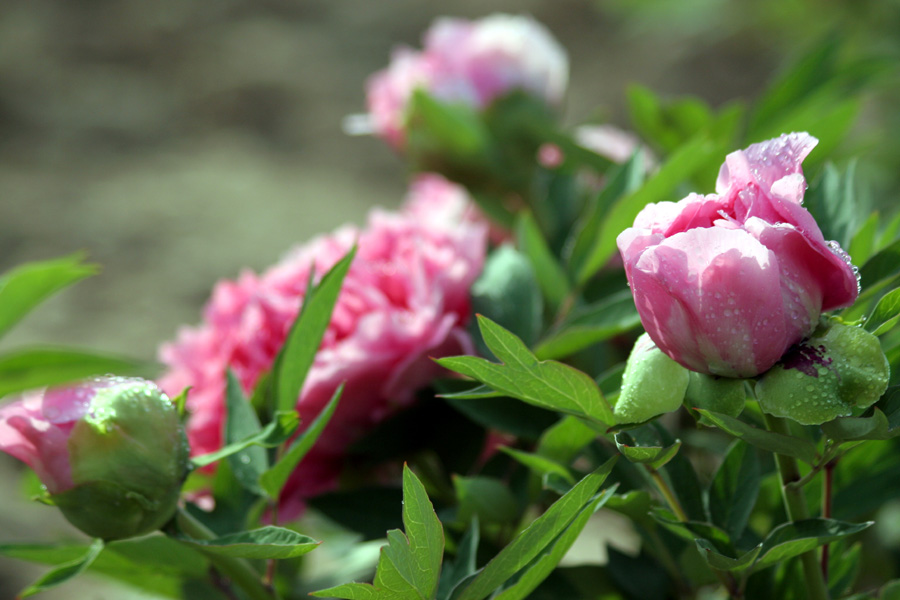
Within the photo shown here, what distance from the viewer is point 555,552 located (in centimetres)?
21

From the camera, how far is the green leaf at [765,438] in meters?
0.18

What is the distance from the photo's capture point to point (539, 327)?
1.19ft

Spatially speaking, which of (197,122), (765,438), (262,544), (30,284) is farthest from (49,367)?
(197,122)

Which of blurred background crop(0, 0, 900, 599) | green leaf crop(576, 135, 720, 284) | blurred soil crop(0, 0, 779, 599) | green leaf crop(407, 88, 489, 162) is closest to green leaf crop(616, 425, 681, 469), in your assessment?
green leaf crop(576, 135, 720, 284)

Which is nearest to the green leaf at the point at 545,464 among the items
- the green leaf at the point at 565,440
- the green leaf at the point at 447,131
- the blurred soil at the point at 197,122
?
the green leaf at the point at 565,440

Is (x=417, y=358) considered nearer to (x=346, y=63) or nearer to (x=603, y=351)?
(x=603, y=351)

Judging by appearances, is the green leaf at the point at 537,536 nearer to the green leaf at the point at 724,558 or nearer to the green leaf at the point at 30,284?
the green leaf at the point at 724,558

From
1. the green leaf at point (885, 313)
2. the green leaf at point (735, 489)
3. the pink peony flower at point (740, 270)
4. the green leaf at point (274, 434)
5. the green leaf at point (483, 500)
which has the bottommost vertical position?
the green leaf at point (483, 500)

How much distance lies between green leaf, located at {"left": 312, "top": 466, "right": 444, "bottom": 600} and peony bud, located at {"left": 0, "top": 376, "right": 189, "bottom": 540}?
66 millimetres

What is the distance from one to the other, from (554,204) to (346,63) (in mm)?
2282

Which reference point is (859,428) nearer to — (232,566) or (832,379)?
(832,379)

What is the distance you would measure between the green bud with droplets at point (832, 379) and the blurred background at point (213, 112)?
0.90 meters

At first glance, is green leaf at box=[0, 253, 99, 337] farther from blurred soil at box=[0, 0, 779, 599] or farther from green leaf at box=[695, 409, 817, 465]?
blurred soil at box=[0, 0, 779, 599]

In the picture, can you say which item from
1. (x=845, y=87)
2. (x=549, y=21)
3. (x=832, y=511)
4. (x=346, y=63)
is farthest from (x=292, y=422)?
(x=549, y=21)
